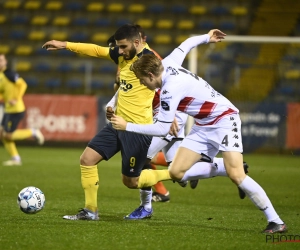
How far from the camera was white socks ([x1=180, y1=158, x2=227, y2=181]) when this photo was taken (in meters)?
7.27

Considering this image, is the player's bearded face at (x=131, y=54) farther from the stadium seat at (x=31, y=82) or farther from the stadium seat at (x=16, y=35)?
the stadium seat at (x=16, y=35)

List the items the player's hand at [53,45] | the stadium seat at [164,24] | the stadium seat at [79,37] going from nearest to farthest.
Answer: the player's hand at [53,45]
the stadium seat at [79,37]
the stadium seat at [164,24]

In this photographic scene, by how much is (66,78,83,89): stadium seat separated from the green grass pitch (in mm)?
7903

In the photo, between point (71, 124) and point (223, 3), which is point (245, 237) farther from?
point (223, 3)

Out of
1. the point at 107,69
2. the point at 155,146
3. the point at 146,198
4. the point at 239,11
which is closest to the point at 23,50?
the point at 107,69

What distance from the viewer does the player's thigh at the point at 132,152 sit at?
23.0ft

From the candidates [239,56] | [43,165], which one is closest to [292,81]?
Answer: [239,56]

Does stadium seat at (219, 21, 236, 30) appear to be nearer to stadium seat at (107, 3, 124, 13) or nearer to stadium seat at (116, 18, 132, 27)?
stadium seat at (116, 18, 132, 27)

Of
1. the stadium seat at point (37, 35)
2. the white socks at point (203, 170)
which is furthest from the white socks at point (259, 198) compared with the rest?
the stadium seat at point (37, 35)

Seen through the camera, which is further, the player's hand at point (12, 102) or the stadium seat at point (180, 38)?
the stadium seat at point (180, 38)

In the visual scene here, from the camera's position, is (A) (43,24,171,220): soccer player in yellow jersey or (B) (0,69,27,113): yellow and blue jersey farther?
(B) (0,69,27,113): yellow and blue jersey

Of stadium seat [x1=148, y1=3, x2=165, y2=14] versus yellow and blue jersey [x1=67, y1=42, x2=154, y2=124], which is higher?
yellow and blue jersey [x1=67, y1=42, x2=154, y2=124]

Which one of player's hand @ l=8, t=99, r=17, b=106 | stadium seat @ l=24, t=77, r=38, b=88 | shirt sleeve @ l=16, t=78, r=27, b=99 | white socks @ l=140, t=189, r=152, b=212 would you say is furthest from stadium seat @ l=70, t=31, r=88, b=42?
white socks @ l=140, t=189, r=152, b=212

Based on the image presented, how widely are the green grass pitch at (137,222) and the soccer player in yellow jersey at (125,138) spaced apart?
420mm
